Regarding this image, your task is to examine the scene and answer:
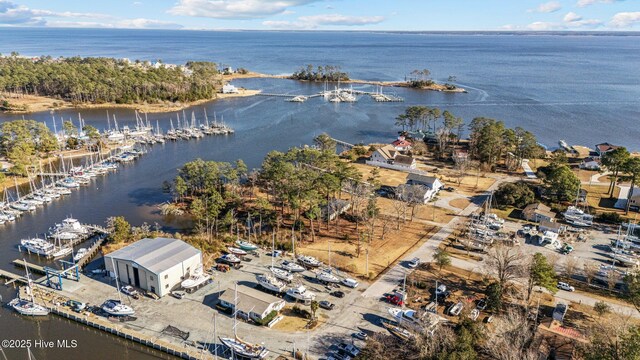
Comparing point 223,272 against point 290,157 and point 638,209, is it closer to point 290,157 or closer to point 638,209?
point 290,157

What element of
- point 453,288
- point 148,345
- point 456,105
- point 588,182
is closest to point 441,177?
point 588,182

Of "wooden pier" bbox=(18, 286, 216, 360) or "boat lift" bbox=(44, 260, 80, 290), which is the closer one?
"wooden pier" bbox=(18, 286, 216, 360)

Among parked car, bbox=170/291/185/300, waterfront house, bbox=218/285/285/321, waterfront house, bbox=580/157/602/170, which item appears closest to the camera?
waterfront house, bbox=218/285/285/321

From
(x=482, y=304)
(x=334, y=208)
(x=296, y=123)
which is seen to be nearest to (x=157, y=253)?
(x=334, y=208)

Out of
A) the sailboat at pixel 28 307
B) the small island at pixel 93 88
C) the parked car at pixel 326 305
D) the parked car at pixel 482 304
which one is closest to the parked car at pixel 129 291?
the sailboat at pixel 28 307

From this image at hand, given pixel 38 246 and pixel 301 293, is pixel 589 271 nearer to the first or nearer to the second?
pixel 301 293

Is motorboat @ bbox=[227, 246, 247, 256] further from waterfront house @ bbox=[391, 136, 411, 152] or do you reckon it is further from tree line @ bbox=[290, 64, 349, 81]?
tree line @ bbox=[290, 64, 349, 81]

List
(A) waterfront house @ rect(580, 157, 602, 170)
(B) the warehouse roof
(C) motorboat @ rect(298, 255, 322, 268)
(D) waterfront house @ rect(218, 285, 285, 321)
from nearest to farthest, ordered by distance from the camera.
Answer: (D) waterfront house @ rect(218, 285, 285, 321), (B) the warehouse roof, (C) motorboat @ rect(298, 255, 322, 268), (A) waterfront house @ rect(580, 157, 602, 170)

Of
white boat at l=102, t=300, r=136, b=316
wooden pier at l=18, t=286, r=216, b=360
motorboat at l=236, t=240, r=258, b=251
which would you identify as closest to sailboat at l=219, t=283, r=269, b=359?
wooden pier at l=18, t=286, r=216, b=360
